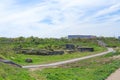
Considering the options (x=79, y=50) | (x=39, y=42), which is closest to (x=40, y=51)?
(x=79, y=50)

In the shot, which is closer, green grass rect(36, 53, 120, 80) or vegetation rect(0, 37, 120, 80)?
vegetation rect(0, 37, 120, 80)

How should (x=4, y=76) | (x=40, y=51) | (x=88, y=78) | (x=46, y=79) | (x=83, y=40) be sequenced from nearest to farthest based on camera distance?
(x=4, y=76) < (x=46, y=79) < (x=88, y=78) < (x=40, y=51) < (x=83, y=40)

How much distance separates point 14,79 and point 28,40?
181 ft

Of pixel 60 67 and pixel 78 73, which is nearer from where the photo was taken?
pixel 78 73

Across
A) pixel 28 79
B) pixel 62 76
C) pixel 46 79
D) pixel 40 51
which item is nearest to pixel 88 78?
pixel 62 76

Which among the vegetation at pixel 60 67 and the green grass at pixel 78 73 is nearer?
the vegetation at pixel 60 67

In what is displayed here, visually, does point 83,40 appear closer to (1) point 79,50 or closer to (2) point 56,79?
(1) point 79,50

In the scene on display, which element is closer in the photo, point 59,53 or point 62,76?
point 62,76

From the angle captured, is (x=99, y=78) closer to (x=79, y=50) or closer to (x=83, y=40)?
(x=79, y=50)

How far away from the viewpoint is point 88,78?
2278 centimetres

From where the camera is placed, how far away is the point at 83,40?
86.4 m

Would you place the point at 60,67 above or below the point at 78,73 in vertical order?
above

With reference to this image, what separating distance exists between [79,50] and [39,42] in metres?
15.1

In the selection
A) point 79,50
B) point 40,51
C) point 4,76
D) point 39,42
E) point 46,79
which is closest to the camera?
point 4,76
